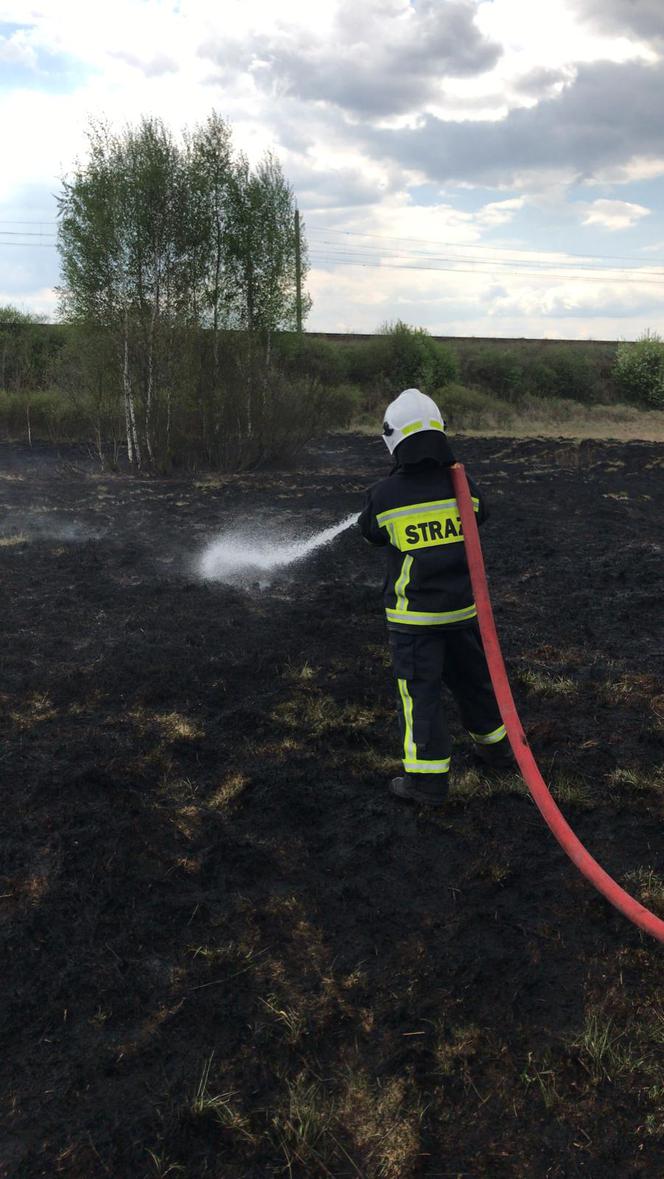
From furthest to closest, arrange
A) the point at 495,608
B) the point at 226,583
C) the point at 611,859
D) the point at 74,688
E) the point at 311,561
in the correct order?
the point at 311,561 → the point at 226,583 → the point at 495,608 → the point at 74,688 → the point at 611,859

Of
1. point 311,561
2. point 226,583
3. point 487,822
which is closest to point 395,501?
Result: point 487,822

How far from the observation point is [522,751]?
3.21 metres

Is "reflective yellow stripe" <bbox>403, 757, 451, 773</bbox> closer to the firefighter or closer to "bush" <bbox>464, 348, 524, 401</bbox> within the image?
the firefighter

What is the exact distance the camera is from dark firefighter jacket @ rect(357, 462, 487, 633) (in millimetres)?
3623

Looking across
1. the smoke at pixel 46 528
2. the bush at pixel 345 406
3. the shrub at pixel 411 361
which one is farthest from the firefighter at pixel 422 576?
the shrub at pixel 411 361

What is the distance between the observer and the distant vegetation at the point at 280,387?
1672 cm

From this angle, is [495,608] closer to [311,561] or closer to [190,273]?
[311,561]

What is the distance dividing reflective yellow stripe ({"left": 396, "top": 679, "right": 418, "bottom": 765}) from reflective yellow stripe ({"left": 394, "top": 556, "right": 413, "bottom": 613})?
0.36m

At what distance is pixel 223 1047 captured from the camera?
2.30 meters

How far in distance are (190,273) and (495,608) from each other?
1260 cm

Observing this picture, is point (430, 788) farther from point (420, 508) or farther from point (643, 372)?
point (643, 372)

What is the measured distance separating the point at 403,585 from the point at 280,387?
14.3 m

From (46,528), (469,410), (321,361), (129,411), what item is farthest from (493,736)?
(321,361)

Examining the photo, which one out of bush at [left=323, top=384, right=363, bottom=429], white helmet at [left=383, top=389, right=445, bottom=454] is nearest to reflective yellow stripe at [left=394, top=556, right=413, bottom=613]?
white helmet at [left=383, top=389, right=445, bottom=454]
